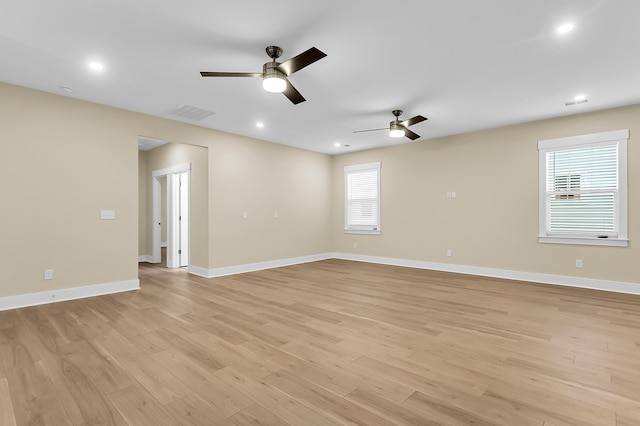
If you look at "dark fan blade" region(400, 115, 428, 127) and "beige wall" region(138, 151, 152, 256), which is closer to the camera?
"dark fan blade" region(400, 115, 428, 127)

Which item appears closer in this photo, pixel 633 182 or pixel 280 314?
pixel 280 314

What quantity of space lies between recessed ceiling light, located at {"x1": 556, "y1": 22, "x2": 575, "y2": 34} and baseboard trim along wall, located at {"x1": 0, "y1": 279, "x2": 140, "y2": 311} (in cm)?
613

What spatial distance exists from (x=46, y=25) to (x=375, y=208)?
639cm

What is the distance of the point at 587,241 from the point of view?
4.92m

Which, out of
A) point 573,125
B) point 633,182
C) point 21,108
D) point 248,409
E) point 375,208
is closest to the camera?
point 248,409

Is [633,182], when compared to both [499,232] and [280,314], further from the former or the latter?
[280,314]

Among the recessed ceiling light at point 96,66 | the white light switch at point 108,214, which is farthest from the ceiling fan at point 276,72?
the white light switch at point 108,214

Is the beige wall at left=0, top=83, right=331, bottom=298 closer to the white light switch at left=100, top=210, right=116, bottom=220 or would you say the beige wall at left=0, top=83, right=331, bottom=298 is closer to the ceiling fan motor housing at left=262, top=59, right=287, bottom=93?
the white light switch at left=100, top=210, right=116, bottom=220

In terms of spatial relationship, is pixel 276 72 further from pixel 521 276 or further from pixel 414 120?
pixel 521 276

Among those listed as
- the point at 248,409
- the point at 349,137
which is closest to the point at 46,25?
the point at 248,409

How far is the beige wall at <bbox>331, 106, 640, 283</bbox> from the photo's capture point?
15.7 ft

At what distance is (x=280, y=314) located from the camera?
143 inches

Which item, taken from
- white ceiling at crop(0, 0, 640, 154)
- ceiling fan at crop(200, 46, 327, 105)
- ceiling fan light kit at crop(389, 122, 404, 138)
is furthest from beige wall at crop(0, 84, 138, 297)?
ceiling fan light kit at crop(389, 122, 404, 138)

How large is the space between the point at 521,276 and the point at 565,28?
4190mm
